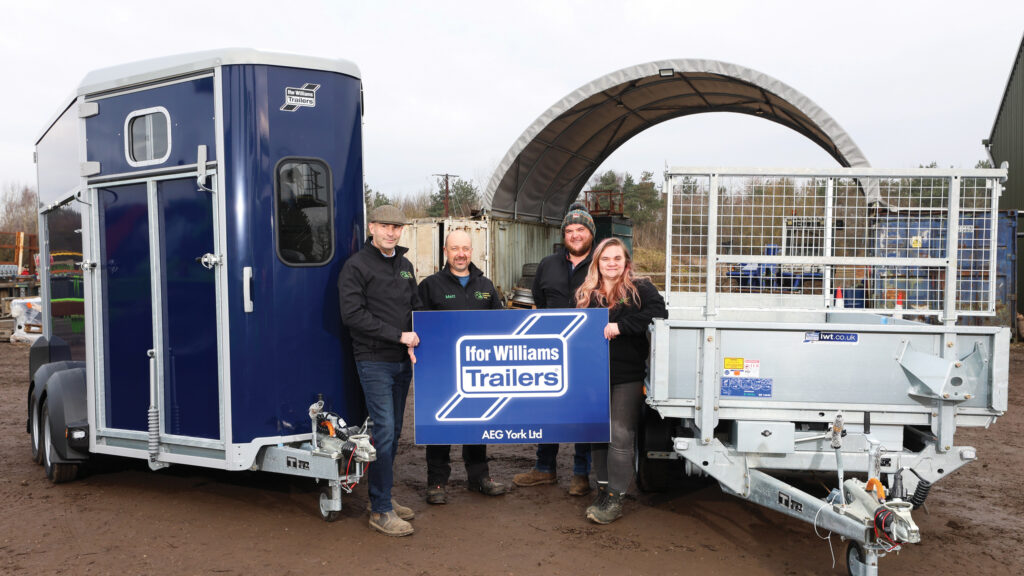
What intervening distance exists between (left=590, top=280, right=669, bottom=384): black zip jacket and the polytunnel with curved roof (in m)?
9.70

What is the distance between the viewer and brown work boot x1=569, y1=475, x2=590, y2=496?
5.67 metres

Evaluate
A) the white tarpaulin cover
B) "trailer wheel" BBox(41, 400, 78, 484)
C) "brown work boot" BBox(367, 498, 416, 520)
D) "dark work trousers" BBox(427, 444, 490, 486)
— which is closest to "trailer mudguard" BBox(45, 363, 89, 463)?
"trailer wheel" BBox(41, 400, 78, 484)

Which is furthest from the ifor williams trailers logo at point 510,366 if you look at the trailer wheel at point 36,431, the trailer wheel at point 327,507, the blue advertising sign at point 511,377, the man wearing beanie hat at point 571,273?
the trailer wheel at point 36,431

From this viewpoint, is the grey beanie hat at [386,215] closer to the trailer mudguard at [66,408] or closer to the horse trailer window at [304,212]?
the horse trailer window at [304,212]

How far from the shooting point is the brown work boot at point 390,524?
4.76 meters

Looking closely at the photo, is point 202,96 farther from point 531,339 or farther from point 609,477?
point 609,477

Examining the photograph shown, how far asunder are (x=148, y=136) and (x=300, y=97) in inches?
45.0

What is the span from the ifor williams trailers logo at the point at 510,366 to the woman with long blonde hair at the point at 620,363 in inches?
11.0

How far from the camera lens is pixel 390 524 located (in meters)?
4.78

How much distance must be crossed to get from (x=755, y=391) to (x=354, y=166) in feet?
9.98

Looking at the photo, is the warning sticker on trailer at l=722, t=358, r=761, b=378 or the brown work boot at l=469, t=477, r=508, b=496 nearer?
the warning sticker on trailer at l=722, t=358, r=761, b=378

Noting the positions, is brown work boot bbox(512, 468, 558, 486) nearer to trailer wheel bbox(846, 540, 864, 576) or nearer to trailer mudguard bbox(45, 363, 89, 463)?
trailer wheel bbox(846, 540, 864, 576)

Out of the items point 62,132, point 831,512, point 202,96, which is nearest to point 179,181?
point 202,96

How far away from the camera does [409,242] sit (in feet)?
61.6
